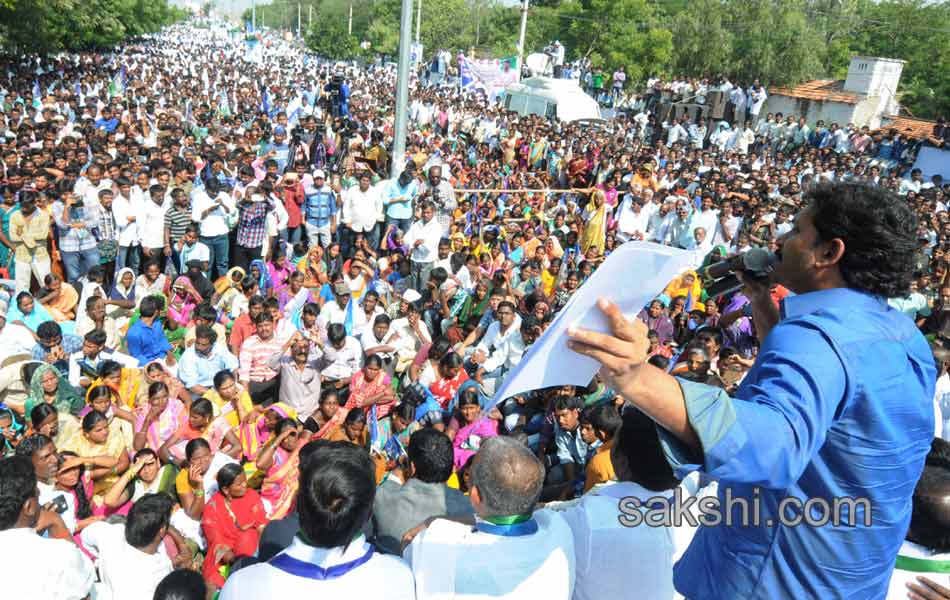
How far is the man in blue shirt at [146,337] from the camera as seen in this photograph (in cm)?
548

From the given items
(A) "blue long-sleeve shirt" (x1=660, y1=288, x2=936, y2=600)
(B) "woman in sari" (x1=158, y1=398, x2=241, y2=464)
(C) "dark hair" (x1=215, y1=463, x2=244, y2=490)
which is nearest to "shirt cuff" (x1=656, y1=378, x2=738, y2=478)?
(A) "blue long-sleeve shirt" (x1=660, y1=288, x2=936, y2=600)

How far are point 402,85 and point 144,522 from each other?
6.35 meters

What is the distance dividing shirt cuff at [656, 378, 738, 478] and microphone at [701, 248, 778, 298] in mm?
543

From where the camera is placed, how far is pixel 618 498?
2008 millimetres

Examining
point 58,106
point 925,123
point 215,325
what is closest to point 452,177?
point 215,325

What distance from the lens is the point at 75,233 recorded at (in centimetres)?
698

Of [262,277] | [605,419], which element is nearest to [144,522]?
[605,419]

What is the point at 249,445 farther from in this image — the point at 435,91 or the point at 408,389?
the point at 435,91

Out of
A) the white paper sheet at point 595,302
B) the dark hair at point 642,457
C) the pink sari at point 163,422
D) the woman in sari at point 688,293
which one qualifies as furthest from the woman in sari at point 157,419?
the woman in sari at point 688,293

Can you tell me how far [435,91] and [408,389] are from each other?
1827 cm

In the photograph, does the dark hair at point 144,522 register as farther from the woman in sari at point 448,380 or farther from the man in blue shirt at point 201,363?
the woman in sari at point 448,380

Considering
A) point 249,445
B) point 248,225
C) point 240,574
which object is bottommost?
point 249,445

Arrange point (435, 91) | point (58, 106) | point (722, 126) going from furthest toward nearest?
point (435, 91)
point (722, 126)
point (58, 106)

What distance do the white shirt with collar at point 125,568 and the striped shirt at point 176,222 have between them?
4.70 meters
